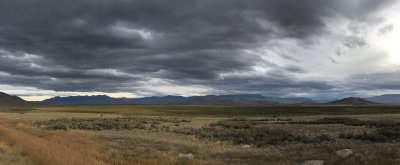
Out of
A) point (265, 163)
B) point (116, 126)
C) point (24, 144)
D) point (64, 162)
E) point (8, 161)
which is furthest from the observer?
point (116, 126)

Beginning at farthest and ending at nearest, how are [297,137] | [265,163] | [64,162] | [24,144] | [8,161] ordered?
[297,137]
[24,144]
[265,163]
[8,161]
[64,162]

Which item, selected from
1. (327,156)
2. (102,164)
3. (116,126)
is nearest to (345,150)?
(327,156)

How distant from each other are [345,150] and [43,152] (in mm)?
14104

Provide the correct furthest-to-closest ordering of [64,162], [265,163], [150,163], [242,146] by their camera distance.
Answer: [242,146] → [265,163] → [150,163] → [64,162]

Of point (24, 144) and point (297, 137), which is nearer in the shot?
point (24, 144)

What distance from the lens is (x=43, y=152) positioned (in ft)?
63.7

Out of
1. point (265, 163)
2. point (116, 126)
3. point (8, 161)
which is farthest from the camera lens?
point (116, 126)

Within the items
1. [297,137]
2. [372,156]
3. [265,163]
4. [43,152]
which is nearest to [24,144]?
[43,152]

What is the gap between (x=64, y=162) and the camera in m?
16.3

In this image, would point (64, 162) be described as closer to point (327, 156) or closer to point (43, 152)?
point (43, 152)

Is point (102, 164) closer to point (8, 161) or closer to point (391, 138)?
point (8, 161)

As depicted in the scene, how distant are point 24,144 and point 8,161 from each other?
6574mm

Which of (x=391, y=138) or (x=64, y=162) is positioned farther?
(x=391, y=138)

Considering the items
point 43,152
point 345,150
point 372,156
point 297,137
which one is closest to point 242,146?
point 297,137
